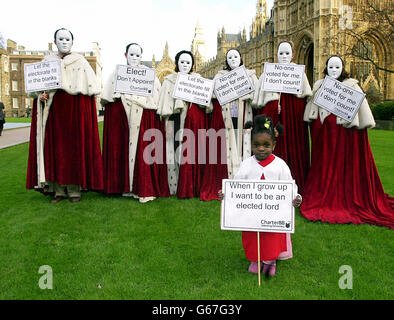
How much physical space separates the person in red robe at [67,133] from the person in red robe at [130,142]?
296mm

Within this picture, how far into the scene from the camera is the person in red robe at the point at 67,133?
19.3 feet

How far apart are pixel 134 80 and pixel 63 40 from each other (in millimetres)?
1199

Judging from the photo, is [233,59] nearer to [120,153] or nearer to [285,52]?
[285,52]

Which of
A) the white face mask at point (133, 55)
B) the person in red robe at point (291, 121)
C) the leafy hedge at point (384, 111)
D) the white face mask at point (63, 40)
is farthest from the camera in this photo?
the leafy hedge at point (384, 111)

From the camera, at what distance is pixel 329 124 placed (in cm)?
532

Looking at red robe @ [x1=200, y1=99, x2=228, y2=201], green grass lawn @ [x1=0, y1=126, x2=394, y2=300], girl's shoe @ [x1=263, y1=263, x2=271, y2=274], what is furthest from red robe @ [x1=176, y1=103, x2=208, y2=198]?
girl's shoe @ [x1=263, y1=263, x2=271, y2=274]

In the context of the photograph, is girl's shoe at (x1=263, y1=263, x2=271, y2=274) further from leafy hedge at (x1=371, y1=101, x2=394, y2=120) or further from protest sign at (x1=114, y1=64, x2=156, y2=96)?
leafy hedge at (x1=371, y1=101, x2=394, y2=120)

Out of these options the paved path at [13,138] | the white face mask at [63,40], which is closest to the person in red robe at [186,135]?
the white face mask at [63,40]

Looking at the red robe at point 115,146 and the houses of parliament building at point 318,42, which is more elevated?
the houses of parliament building at point 318,42

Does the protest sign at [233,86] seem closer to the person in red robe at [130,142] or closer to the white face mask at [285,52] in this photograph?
the white face mask at [285,52]

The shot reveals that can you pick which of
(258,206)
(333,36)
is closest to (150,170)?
(258,206)

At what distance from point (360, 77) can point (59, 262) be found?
43.2 m

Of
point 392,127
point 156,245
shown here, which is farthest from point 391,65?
point 156,245

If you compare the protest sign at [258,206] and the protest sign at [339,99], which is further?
the protest sign at [339,99]
